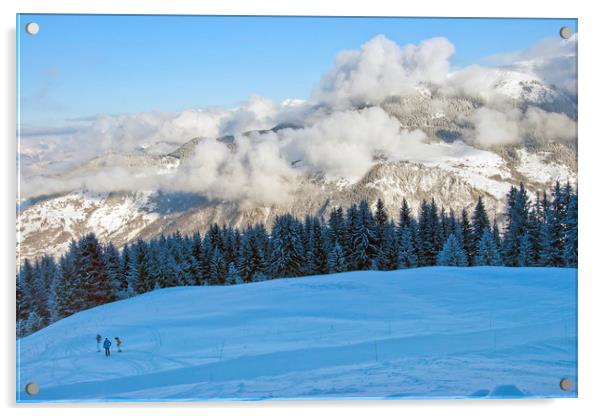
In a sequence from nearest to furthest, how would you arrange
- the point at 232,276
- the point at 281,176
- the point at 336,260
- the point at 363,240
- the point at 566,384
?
the point at 566,384, the point at 281,176, the point at 232,276, the point at 336,260, the point at 363,240

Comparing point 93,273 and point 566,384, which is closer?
point 566,384

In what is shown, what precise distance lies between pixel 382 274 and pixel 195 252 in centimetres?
617

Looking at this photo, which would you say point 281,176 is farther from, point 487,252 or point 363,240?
point 487,252

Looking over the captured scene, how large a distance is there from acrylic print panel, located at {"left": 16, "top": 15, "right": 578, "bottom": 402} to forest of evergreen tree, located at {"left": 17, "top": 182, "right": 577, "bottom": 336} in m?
0.14

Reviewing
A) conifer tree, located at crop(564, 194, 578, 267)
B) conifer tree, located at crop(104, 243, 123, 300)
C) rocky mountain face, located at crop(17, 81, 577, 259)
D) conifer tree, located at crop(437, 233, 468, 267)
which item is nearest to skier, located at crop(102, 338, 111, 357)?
rocky mountain face, located at crop(17, 81, 577, 259)

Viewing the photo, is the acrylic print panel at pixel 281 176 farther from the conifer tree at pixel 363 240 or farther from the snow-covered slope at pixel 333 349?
the conifer tree at pixel 363 240

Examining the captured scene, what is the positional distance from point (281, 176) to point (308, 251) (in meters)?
3.66

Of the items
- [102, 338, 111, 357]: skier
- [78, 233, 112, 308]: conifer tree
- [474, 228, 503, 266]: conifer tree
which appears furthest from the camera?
[474, 228, 503, 266]: conifer tree

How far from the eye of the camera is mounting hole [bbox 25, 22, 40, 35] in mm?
6879

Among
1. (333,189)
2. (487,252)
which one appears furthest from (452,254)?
(333,189)

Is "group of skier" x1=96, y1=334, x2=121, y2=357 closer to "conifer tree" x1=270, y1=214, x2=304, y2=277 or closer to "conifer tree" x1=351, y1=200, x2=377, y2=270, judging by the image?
"conifer tree" x1=351, y1=200, x2=377, y2=270

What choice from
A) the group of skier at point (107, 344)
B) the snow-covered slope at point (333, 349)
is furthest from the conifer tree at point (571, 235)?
the group of skier at point (107, 344)

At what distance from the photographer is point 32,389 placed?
682 cm
